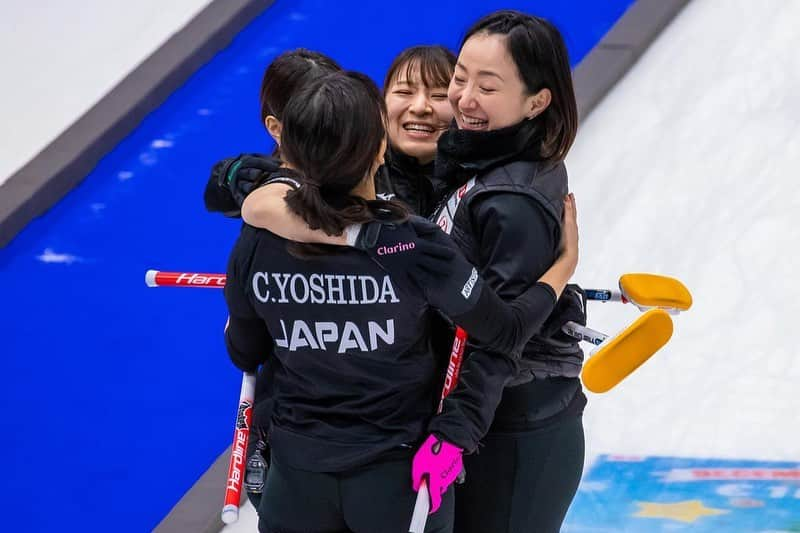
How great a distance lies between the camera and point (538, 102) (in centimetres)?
180

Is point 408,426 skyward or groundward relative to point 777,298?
skyward

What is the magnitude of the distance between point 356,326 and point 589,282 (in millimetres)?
2111

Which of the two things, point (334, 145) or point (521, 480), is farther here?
point (521, 480)

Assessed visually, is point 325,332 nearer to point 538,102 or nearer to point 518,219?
point 518,219

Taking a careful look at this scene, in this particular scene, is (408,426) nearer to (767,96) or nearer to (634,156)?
(634,156)

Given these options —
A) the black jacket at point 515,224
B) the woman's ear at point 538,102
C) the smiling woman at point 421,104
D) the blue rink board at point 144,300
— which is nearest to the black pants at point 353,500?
the black jacket at point 515,224

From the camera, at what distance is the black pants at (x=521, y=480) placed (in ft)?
5.96

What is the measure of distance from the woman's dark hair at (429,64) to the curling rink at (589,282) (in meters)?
1.31

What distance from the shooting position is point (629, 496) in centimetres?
295

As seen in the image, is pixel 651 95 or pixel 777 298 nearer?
pixel 777 298

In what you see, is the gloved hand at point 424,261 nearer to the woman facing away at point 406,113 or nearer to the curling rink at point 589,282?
the woman facing away at point 406,113

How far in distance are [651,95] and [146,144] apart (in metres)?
1.93

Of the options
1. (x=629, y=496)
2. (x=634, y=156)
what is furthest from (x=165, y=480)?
(x=634, y=156)

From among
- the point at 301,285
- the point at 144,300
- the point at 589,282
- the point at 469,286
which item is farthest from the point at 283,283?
the point at 144,300
